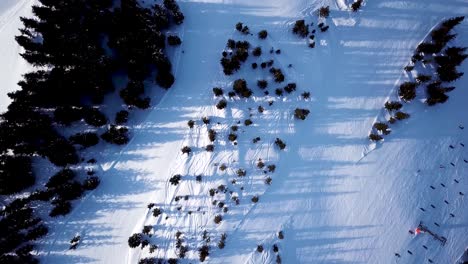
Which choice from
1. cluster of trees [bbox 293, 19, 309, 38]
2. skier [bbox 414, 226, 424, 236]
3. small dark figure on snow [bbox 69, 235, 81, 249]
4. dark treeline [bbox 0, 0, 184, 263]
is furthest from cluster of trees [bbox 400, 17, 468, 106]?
small dark figure on snow [bbox 69, 235, 81, 249]

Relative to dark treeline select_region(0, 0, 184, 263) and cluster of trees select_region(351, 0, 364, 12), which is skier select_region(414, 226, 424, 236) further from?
dark treeline select_region(0, 0, 184, 263)

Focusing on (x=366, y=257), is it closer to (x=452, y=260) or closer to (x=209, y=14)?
(x=452, y=260)

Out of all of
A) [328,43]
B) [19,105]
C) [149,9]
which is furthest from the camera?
[328,43]

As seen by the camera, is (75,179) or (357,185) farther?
(357,185)

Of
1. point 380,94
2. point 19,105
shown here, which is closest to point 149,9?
point 19,105

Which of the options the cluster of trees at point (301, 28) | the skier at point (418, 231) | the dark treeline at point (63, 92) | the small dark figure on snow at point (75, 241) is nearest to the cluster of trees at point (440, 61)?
the cluster of trees at point (301, 28)

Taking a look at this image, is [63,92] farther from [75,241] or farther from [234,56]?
[234,56]

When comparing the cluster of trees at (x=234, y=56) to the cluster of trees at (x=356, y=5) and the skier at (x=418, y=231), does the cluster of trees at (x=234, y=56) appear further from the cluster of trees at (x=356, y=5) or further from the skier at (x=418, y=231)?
the skier at (x=418, y=231)
